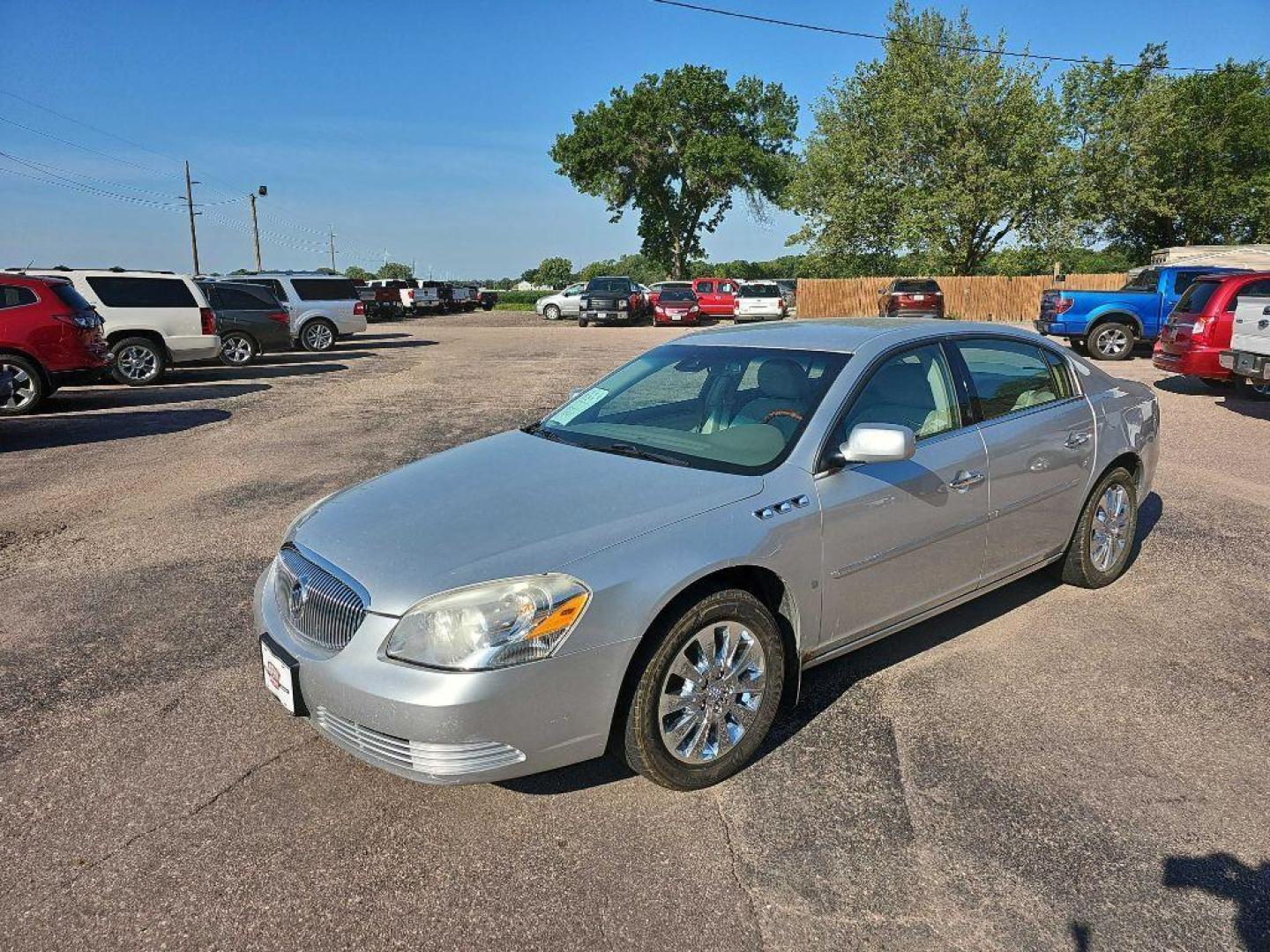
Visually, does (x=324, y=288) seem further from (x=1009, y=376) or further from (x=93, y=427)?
(x=1009, y=376)

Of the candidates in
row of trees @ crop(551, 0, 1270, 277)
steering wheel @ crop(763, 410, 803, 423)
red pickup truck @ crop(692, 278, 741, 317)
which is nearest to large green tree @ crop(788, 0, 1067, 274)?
row of trees @ crop(551, 0, 1270, 277)

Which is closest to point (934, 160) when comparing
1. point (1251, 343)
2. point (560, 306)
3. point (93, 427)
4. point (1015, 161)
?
point (1015, 161)

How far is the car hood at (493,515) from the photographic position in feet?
8.74

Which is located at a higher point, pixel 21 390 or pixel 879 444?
pixel 879 444

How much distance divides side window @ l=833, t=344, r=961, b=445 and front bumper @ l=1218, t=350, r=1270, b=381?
27.6 ft

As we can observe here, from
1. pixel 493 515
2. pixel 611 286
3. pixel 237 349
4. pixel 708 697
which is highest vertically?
pixel 611 286

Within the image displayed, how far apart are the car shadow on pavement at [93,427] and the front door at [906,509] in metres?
8.95

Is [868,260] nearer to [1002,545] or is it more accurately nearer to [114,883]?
[1002,545]

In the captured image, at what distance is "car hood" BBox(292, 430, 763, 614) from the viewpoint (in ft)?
8.74

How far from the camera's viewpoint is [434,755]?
2531mm

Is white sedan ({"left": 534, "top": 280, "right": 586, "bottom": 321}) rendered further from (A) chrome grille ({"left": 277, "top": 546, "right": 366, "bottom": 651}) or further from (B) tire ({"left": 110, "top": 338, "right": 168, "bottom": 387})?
(A) chrome grille ({"left": 277, "top": 546, "right": 366, "bottom": 651})

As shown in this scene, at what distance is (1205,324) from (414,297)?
115ft

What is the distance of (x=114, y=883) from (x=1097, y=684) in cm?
372

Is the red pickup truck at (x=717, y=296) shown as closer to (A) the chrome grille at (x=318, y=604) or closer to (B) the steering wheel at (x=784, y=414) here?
(B) the steering wheel at (x=784, y=414)
